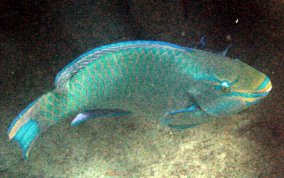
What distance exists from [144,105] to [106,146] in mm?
1027

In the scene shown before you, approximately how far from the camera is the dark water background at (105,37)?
3.03m

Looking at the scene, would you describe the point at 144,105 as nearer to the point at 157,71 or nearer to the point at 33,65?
the point at 157,71

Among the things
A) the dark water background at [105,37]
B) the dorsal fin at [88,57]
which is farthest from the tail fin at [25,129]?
the dark water background at [105,37]

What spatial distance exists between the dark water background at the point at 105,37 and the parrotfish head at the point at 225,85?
910 millimetres

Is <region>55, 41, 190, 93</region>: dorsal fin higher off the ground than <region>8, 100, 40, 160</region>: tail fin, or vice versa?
<region>55, 41, 190, 93</region>: dorsal fin

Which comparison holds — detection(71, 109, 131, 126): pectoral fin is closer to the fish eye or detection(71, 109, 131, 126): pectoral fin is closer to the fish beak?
the fish eye

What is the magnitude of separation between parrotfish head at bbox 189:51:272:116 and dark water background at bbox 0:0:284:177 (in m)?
0.91

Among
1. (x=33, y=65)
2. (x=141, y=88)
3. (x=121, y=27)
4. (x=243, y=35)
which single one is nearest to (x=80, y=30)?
(x=121, y=27)

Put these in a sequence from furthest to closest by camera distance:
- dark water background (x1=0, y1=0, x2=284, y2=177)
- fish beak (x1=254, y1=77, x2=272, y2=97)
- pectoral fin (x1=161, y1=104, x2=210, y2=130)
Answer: dark water background (x1=0, y1=0, x2=284, y2=177) → pectoral fin (x1=161, y1=104, x2=210, y2=130) → fish beak (x1=254, y1=77, x2=272, y2=97)

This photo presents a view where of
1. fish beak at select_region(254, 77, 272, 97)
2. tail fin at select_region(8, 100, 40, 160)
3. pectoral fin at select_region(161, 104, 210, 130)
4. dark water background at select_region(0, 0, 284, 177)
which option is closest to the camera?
fish beak at select_region(254, 77, 272, 97)

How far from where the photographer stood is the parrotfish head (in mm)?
1996

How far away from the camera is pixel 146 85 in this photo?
2186 mm

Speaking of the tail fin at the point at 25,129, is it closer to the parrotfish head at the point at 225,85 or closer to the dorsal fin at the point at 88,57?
the dorsal fin at the point at 88,57

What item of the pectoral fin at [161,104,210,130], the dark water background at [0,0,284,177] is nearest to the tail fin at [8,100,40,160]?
the dark water background at [0,0,284,177]
